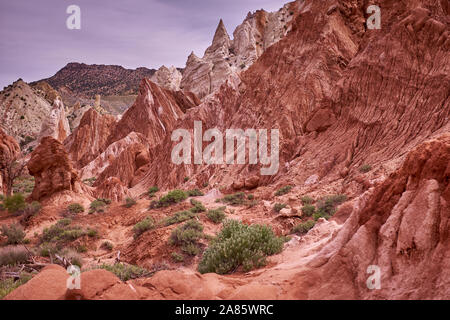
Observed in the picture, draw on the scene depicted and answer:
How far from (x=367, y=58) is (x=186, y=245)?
1694 cm

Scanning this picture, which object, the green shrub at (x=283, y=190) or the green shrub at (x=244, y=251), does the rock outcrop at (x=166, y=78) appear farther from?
the green shrub at (x=244, y=251)

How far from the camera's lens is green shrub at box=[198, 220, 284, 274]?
5660 mm

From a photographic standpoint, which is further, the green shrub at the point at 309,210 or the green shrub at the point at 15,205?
the green shrub at the point at 15,205

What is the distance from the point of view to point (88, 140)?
174 feet

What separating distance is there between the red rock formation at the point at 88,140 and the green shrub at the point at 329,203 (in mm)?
46471

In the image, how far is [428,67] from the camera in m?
14.9

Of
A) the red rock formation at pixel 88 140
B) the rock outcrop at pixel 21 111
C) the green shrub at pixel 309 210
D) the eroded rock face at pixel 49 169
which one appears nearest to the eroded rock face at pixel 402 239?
the green shrub at pixel 309 210

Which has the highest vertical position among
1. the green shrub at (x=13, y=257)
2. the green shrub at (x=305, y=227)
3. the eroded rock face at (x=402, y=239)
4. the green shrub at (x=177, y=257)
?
the eroded rock face at (x=402, y=239)

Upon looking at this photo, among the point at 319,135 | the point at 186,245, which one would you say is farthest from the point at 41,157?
the point at 319,135

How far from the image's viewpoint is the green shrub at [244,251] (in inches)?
223

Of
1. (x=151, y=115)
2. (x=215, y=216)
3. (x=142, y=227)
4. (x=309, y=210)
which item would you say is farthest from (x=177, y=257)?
(x=151, y=115)

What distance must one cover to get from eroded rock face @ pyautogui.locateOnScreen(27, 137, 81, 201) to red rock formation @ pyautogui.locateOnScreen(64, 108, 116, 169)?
32643 mm

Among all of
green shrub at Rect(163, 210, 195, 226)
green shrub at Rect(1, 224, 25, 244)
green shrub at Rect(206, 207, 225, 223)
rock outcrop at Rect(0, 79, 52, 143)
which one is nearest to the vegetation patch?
green shrub at Rect(206, 207, 225, 223)
